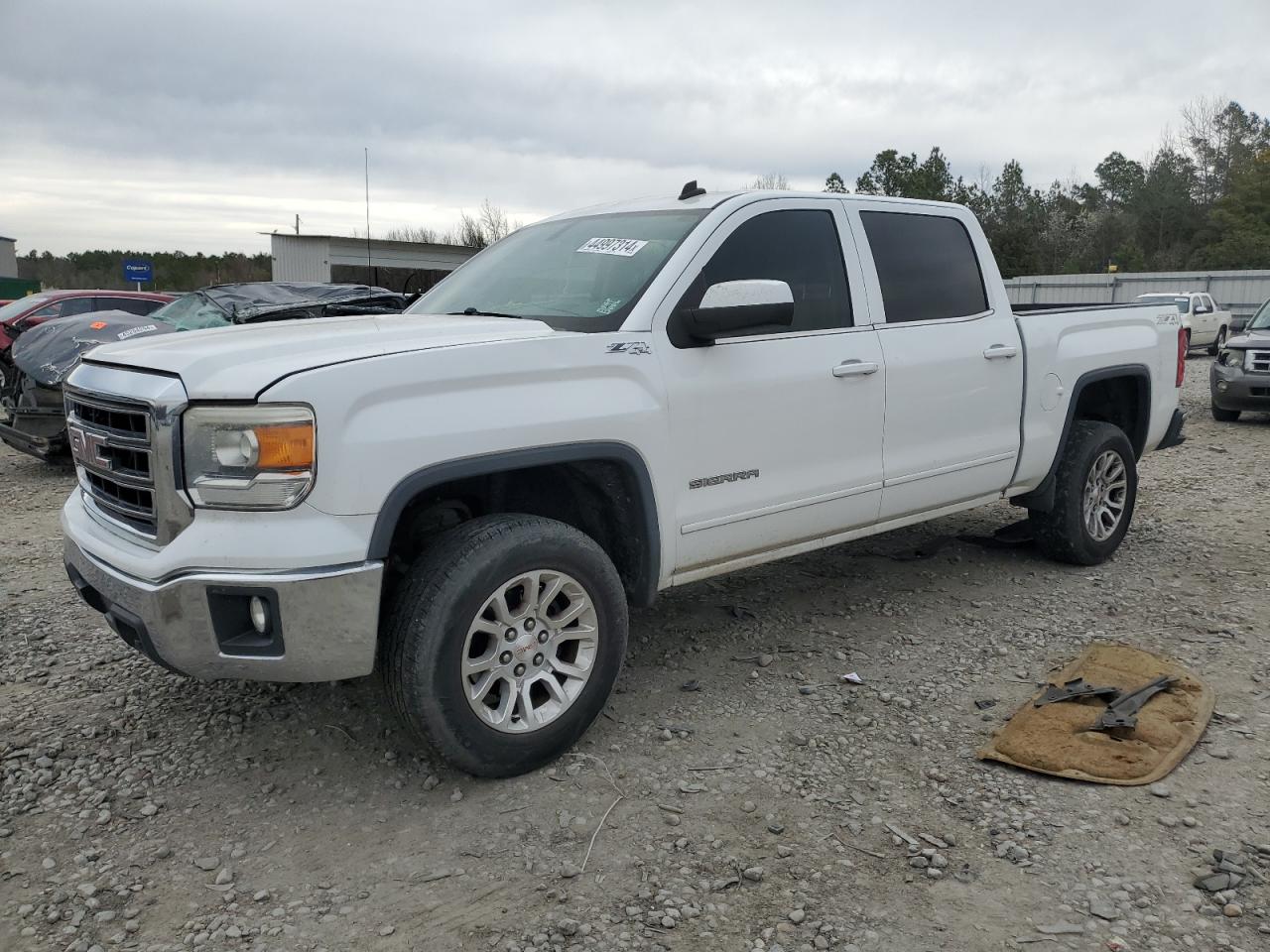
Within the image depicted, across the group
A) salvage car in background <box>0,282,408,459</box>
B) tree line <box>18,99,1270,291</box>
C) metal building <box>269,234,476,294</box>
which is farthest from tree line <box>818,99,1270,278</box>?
salvage car in background <box>0,282,408,459</box>

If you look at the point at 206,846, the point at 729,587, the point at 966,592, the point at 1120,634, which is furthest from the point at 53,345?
the point at 1120,634

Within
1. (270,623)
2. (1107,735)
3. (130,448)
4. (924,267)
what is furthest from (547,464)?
(924,267)

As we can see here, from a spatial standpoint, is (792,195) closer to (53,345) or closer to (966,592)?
(966,592)

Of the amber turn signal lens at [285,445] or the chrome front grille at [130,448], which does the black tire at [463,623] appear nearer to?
the amber turn signal lens at [285,445]

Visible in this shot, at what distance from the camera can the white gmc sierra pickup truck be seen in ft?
9.52

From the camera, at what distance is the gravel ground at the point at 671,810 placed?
8.79 feet

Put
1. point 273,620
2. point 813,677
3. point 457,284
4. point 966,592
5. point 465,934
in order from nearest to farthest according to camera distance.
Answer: point 465,934, point 273,620, point 813,677, point 457,284, point 966,592

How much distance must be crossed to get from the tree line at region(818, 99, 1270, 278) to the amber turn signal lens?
48.8m

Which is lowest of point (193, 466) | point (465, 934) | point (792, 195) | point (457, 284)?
point (465, 934)

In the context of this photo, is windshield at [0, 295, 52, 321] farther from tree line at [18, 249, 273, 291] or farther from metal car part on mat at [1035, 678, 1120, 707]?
tree line at [18, 249, 273, 291]

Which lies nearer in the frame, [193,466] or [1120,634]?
[193,466]

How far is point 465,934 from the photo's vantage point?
2625mm

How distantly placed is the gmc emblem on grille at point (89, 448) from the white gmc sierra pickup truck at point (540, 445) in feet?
0.06

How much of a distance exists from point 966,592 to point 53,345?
795 cm
